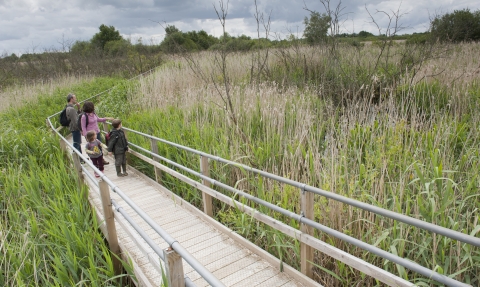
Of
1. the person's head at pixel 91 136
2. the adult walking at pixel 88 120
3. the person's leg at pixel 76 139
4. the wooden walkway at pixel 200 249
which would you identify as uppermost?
the adult walking at pixel 88 120

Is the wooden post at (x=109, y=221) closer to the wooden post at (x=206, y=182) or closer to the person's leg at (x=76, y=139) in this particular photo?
the wooden post at (x=206, y=182)

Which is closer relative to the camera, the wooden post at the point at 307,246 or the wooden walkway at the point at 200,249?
the wooden post at the point at 307,246

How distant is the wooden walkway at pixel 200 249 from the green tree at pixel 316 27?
6542 millimetres

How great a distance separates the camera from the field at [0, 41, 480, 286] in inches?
110

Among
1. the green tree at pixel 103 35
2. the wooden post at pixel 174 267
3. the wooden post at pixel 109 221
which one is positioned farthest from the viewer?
the green tree at pixel 103 35

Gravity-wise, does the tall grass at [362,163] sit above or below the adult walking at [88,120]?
below

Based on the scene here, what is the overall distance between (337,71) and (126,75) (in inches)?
571

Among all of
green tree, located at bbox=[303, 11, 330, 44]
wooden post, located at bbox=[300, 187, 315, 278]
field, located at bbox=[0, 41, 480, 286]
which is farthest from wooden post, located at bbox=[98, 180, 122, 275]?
green tree, located at bbox=[303, 11, 330, 44]

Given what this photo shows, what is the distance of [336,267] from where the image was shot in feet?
9.64

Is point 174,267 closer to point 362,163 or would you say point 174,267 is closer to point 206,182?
point 206,182

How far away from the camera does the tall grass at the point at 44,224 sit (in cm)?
309

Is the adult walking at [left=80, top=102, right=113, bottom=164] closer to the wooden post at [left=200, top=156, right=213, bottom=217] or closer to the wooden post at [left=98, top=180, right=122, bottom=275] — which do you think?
the wooden post at [left=200, top=156, right=213, bottom=217]

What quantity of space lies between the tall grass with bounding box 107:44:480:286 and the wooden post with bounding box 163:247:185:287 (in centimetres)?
138

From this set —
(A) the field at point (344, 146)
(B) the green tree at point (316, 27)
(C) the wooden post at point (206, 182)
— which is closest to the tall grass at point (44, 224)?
(A) the field at point (344, 146)
